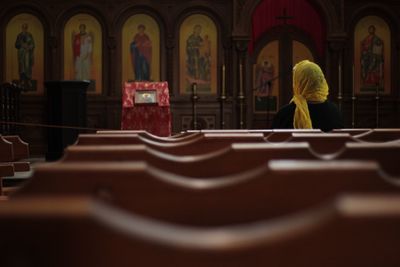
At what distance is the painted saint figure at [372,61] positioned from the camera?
12742mm

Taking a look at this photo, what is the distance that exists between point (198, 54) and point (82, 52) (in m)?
2.43

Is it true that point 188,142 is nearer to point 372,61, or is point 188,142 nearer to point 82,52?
point 82,52

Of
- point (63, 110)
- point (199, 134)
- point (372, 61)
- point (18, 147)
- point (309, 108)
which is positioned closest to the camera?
point (199, 134)

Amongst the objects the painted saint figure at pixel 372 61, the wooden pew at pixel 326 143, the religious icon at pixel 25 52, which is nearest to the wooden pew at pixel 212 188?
the wooden pew at pixel 326 143

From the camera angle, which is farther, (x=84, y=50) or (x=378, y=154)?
(x=84, y=50)

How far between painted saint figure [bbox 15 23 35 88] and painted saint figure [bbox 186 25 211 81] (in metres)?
3.26

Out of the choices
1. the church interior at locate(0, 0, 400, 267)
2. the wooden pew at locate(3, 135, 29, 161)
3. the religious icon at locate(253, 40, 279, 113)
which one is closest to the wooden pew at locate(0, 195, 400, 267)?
the church interior at locate(0, 0, 400, 267)

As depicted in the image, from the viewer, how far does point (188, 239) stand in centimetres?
64

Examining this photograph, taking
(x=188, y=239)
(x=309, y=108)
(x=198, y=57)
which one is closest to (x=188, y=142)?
(x=188, y=239)

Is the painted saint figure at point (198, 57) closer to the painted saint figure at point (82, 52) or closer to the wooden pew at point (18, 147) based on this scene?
the painted saint figure at point (82, 52)

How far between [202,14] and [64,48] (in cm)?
298

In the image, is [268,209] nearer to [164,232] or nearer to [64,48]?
[164,232]

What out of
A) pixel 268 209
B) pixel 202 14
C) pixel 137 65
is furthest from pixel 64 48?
pixel 268 209

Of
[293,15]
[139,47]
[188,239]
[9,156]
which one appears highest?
[293,15]
